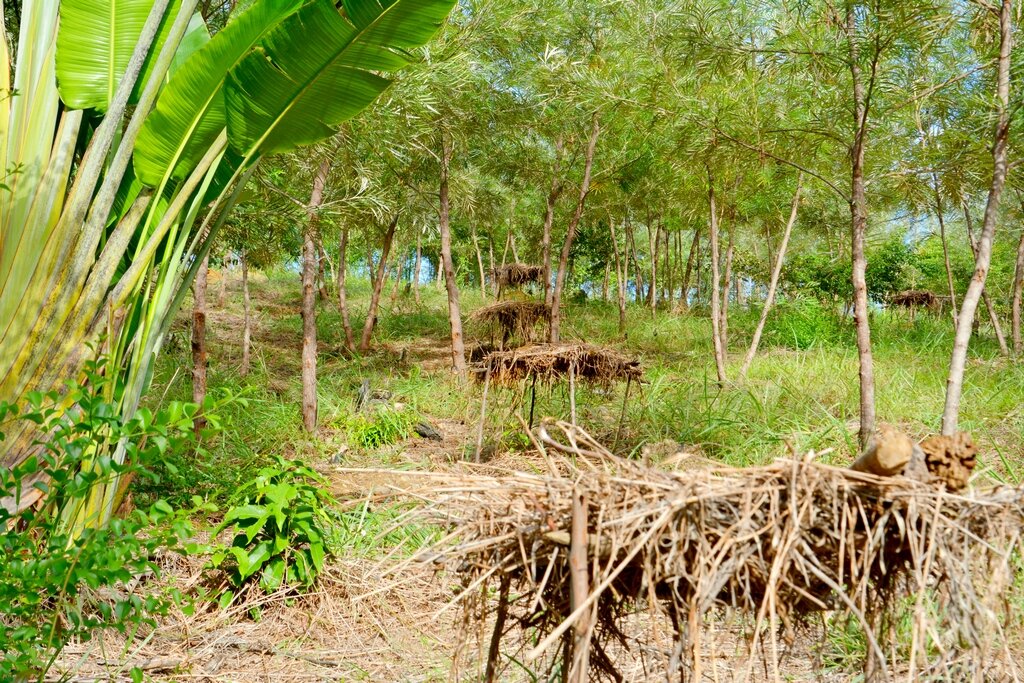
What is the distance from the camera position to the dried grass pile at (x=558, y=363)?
655 cm

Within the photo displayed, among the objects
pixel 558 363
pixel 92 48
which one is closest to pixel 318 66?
pixel 92 48

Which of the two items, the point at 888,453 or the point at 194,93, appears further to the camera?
the point at 194,93

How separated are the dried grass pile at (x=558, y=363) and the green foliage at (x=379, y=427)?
1651 mm

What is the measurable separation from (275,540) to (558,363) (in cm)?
331

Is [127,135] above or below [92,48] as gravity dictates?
below

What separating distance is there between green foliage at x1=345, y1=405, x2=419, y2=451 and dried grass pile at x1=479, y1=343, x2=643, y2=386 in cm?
165

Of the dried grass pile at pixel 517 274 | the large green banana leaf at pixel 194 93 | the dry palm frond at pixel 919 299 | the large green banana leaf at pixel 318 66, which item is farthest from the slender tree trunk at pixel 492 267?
the dry palm frond at pixel 919 299

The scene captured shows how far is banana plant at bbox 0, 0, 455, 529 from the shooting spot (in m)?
3.37

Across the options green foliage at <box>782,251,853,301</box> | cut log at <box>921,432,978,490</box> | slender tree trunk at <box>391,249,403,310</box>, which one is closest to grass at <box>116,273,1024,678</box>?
cut log at <box>921,432,978,490</box>

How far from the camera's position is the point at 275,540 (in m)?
4.14

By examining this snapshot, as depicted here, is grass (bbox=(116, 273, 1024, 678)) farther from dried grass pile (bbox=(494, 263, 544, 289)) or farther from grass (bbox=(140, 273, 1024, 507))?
dried grass pile (bbox=(494, 263, 544, 289))

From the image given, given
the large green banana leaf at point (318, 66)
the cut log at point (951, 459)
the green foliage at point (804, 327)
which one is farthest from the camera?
the green foliage at point (804, 327)

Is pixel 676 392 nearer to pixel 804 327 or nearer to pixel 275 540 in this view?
pixel 275 540

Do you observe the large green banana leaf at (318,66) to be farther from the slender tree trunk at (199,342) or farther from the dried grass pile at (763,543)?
the dried grass pile at (763,543)
